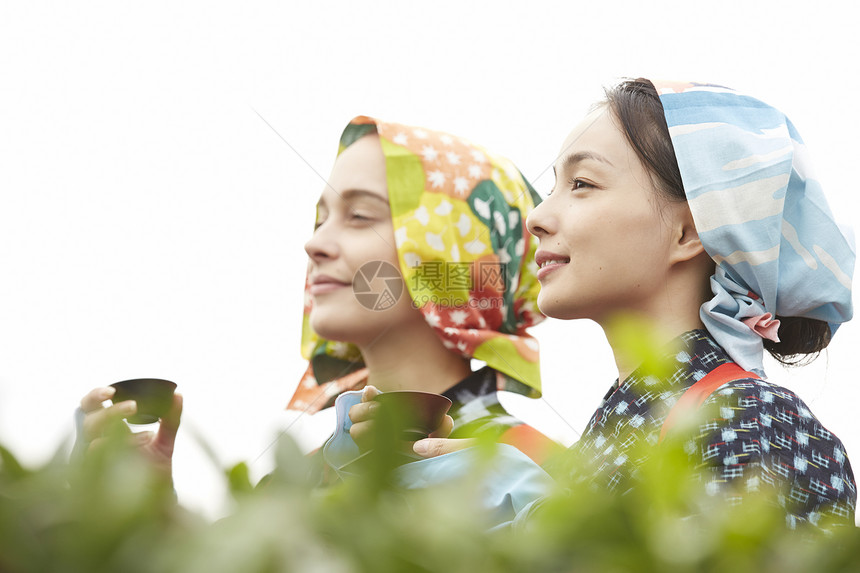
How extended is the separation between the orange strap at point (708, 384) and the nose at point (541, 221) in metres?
0.30

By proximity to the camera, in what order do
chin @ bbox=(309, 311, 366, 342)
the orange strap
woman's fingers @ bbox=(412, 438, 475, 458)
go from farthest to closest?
chin @ bbox=(309, 311, 366, 342) → the orange strap → woman's fingers @ bbox=(412, 438, 475, 458)

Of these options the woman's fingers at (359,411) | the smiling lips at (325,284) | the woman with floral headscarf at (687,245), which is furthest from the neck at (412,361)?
the woman's fingers at (359,411)

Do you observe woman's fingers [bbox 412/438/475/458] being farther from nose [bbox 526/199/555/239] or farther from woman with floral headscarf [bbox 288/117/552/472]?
woman with floral headscarf [bbox 288/117/552/472]

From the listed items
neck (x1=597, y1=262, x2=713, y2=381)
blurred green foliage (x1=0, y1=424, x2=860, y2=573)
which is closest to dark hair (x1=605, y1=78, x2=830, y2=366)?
neck (x1=597, y1=262, x2=713, y2=381)

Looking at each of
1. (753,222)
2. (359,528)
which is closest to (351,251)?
(753,222)

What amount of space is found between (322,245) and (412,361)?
283 mm

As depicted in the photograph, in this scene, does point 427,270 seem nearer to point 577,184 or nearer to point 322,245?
point 322,245

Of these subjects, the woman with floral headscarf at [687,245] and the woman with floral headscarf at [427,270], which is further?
the woman with floral headscarf at [427,270]

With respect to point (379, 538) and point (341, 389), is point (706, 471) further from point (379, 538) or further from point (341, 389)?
point (341, 389)

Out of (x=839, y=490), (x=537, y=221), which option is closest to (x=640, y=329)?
(x=839, y=490)

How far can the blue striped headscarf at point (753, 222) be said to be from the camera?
1.16 metres

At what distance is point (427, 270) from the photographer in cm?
165

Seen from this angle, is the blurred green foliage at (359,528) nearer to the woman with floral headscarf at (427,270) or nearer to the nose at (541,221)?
the nose at (541,221)

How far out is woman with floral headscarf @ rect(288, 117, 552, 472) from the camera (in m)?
1.62
